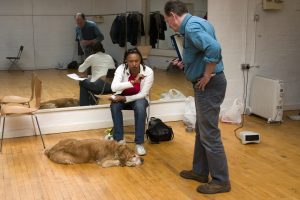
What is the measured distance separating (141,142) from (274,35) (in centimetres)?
268

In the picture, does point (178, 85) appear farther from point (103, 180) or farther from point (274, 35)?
point (103, 180)

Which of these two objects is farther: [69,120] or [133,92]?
[69,120]

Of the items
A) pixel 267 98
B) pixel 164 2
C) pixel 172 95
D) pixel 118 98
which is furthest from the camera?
pixel 172 95

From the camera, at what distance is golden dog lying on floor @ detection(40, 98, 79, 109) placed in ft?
14.4

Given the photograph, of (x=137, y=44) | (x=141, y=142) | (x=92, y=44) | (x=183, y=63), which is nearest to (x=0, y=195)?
(x=141, y=142)

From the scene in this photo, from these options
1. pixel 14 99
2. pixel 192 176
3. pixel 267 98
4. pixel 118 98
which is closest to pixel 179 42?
pixel 192 176

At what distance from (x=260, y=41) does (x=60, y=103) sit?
2.78 meters

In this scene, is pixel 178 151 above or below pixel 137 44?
below

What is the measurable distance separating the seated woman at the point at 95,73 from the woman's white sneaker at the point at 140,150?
95 cm

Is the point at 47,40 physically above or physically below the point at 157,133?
above

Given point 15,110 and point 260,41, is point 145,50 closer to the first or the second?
point 260,41

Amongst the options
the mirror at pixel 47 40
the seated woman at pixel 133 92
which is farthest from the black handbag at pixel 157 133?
the mirror at pixel 47 40

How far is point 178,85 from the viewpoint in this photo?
5051 mm

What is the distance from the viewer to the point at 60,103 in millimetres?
4453
